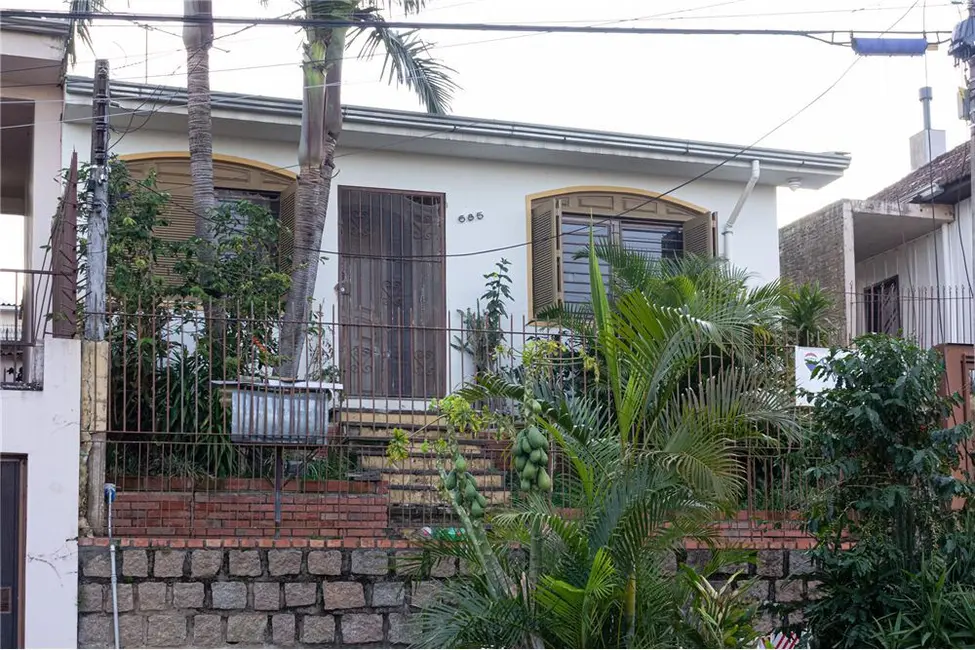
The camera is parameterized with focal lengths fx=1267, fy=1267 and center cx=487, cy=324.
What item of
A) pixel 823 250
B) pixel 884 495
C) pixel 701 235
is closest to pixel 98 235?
pixel 884 495

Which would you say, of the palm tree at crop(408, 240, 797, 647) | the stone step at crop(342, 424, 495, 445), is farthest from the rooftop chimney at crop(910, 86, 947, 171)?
the palm tree at crop(408, 240, 797, 647)

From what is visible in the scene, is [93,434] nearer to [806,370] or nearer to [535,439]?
[535,439]

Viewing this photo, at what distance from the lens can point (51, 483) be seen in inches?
358

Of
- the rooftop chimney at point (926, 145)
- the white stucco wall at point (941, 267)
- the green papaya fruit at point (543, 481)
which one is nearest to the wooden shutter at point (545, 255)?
the white stucco wall at point (941, 267)

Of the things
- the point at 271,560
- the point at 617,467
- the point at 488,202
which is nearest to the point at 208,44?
the point at 488,202

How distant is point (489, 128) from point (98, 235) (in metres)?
5.22

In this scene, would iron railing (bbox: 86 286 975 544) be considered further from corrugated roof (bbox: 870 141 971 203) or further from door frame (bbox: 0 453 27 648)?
corrugated roof (bbox: 870 141 971 203)

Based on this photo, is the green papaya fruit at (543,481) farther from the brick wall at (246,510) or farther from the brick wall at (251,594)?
the brick wall at (246,510)

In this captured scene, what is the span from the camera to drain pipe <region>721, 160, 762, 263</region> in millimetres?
14547

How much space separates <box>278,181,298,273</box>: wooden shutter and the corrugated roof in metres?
8.12

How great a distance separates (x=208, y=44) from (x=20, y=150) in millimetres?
2930

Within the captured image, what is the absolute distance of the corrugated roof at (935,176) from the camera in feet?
51.8

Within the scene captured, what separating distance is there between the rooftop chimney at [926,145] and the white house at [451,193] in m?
4.63

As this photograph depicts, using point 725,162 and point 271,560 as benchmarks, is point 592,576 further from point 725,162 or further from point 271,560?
point 725,162
